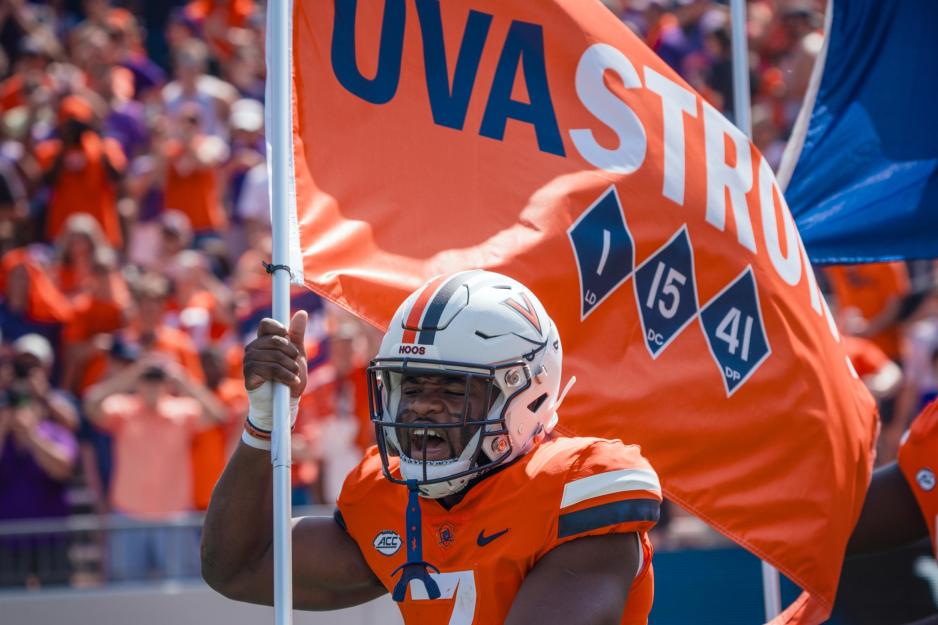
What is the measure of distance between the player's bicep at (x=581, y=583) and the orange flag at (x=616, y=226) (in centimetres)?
107

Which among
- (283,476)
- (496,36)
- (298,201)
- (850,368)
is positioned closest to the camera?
(283,476)

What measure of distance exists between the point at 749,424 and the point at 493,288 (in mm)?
1398

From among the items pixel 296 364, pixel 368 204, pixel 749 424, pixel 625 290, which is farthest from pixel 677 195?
pixel 296 364

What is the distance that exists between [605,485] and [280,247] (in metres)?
0.97

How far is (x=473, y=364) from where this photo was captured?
11.2 ft

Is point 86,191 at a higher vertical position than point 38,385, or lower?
higher

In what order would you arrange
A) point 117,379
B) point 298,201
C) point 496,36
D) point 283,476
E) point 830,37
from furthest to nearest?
1. point 117,379
2. point 830,37
3. point 496,36
4. point 298,201
5. point 283,476

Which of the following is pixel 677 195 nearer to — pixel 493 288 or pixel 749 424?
pixel 749 424

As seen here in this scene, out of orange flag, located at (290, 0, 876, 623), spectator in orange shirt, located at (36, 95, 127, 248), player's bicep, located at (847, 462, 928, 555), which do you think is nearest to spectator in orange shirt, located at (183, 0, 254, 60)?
spectator in orange shirt, located at (36, 95, 127, 248)

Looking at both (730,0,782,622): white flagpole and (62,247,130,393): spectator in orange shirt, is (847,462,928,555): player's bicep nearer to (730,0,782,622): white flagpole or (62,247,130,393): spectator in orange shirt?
(730,0,782,622): white flagpole

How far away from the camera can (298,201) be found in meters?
3.94

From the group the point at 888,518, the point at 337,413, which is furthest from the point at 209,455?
→ the point at 888,518

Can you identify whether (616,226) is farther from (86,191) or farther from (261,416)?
(86,191)

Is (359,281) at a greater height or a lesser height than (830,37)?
lesser
